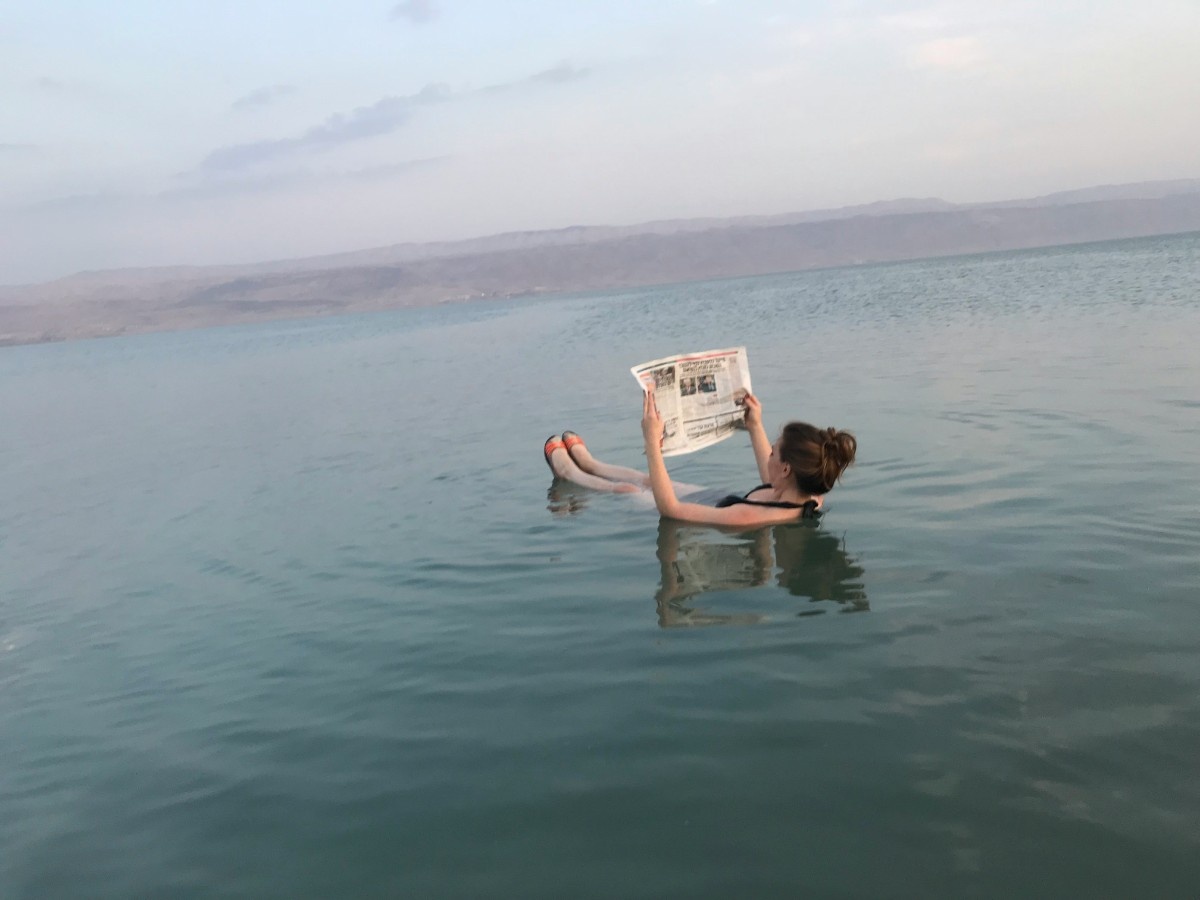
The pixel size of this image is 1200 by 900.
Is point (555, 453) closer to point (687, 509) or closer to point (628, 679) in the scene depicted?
point (687, 509)

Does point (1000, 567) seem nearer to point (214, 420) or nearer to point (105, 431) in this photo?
point (214, 420)

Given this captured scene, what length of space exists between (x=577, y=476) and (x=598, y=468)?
9.7 inches

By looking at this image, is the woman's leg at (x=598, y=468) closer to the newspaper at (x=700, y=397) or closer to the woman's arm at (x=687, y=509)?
the newspaper at (x=700, y=397)

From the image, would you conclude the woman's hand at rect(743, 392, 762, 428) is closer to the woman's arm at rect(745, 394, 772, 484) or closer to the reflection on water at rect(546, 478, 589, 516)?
the woman's arm at rect(745, 394, 772, 484)

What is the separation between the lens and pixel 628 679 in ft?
16.7

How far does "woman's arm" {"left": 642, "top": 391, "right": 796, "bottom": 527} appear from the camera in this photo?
7.30 meters

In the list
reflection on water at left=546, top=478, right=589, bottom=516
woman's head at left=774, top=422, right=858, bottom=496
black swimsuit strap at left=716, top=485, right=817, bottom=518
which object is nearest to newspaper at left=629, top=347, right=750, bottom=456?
black swimsuit strap at left=716, top=485, right=817, bottom=518

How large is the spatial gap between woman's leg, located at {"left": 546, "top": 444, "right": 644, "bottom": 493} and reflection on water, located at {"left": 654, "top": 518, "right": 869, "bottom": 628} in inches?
47.0

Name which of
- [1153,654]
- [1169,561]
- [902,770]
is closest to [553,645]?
[902,770]

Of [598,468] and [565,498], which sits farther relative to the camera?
[598,468]

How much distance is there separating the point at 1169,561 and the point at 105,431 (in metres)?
20.8

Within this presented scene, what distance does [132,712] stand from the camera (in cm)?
557

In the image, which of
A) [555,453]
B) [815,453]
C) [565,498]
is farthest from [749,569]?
[555,453]

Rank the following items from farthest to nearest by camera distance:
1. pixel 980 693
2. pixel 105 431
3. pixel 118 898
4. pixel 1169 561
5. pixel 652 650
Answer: pixel 105 431 < pixel 1169 561 < pixel 652 650 < pixel 980 693 < pixel 118 898
